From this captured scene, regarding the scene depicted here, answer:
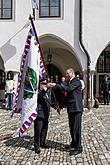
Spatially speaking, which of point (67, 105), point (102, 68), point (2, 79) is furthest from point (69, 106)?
point (2, 79)

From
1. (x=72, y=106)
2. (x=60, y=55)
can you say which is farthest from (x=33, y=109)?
(x=60, y=55)

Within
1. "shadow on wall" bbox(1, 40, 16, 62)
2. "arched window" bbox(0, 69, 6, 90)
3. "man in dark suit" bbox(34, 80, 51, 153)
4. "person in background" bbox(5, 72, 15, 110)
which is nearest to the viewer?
"man in dark suit" bbox(34, 80, 51, 153)

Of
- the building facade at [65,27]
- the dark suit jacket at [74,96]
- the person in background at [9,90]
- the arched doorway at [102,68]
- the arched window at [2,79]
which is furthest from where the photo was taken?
the arched window at [2,79]

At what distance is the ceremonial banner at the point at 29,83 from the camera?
18.3 ft

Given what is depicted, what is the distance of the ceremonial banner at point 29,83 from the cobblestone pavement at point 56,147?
1.80 ft

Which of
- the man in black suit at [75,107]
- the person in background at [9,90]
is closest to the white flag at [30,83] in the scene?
the man in black suit at [75,107]

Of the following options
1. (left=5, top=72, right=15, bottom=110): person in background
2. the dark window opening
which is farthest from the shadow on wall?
the dark window opening

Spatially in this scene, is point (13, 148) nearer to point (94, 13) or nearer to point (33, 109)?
point (33, 109)

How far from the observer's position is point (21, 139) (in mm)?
6887

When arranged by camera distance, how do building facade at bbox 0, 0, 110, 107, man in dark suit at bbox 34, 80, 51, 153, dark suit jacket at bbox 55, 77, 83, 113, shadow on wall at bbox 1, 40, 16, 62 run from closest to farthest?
1. dark suit jacket at bbox 55, 77, 83, 113
2. man in dark suit at bbox 34, 80, 51, 153
3. building facade at bbox 0, 0, 110, 107
4. shadow on wall at bbox 1, 40, 16, 62

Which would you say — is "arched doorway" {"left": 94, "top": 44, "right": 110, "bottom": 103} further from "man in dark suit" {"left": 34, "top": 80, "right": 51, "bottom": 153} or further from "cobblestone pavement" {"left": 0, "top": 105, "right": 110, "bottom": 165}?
"man in dark suit" {"left": 34, "top": 80, "right": 51, "bottom": 153}

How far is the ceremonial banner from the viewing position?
5.59m

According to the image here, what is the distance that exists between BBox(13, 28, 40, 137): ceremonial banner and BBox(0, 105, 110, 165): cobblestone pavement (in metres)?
0.55

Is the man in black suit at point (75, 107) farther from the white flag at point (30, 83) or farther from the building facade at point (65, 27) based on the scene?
the building facade at point (65, 27)
